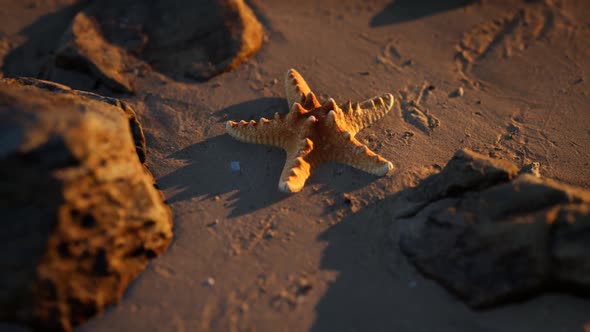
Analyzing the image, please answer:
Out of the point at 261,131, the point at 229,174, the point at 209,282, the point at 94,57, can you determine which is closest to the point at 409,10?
the point at 261,131

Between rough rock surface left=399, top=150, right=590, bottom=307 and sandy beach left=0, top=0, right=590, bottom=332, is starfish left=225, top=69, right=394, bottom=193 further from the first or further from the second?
rough rock surface left=399, top=150, right=590, bottom=307

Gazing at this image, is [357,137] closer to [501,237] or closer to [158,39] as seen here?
[501,237]

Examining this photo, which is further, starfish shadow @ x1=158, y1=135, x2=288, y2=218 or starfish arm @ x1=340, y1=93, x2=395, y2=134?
starfish arm @ x1=340, y1=93, x2=395, y2=134

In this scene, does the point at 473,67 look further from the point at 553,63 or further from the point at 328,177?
the point at 328,177

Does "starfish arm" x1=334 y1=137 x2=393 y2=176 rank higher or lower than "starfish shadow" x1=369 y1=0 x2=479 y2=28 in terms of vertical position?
lower

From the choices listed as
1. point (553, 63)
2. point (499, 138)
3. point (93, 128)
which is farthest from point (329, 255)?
point (553, 63)

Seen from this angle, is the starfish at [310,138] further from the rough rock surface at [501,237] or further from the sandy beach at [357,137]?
the rough rock surface at [501,237]

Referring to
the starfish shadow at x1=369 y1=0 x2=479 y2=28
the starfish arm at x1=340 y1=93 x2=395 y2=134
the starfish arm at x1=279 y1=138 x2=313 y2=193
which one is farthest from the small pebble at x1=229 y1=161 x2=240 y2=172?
the starfish shadow at x1=369 y1=0 x2=479 y2=28
